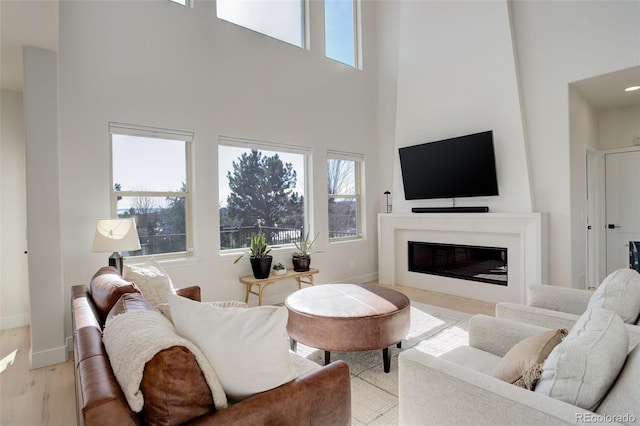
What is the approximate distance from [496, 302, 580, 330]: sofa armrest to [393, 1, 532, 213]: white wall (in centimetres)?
239

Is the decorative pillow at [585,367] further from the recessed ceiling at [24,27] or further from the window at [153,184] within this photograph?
the window at [153,184]

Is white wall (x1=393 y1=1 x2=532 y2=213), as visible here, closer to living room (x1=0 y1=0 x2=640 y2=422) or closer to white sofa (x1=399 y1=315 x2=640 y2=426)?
living room (x1=0 y1=0 x2=640 y2=422)

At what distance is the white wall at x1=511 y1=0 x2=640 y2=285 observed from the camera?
366 centimetres

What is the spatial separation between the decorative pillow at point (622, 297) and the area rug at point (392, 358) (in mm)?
1286

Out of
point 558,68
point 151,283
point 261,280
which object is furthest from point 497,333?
point 558,68

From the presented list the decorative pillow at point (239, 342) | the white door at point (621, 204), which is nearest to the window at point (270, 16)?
the decorative pillow at point (239, 342)

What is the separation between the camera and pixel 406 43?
17.2 feet

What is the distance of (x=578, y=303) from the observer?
2.26 metres

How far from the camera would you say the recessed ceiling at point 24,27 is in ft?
7.43

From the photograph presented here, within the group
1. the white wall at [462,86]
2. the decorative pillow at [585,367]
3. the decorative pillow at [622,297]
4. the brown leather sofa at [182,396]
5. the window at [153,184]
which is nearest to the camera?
the brown leather sofa at [182,396]

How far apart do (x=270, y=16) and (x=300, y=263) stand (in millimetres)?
3383

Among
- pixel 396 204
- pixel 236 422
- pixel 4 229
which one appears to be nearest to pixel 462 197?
pixel 396 204

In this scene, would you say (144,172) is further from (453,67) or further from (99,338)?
(453,67)

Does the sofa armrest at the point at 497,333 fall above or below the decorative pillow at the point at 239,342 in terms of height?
below
